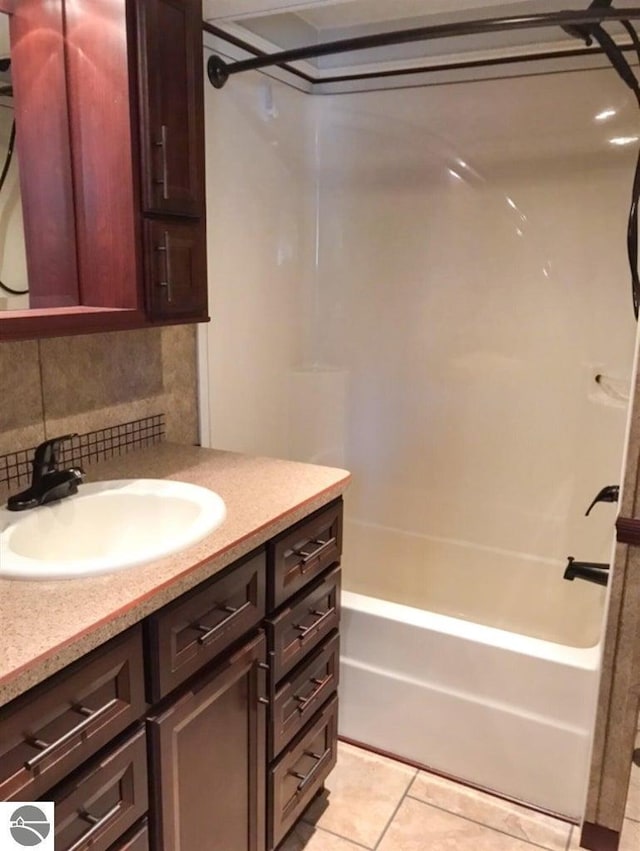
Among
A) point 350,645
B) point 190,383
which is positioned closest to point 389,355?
point 190,383

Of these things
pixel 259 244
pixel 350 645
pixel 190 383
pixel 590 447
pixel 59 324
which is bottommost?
pixel 350 645

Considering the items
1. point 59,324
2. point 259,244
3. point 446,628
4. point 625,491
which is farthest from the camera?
point 259,244

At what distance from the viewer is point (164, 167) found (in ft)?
4.91

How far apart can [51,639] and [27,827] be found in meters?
0.25

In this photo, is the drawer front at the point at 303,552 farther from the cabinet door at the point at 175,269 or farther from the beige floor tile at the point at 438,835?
the beige floor tile at the point at 438,835

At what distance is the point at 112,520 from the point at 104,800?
60 cm

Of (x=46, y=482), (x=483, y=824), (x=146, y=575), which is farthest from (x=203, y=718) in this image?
(x=483, y=824)

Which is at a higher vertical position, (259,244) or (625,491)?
(259,244)

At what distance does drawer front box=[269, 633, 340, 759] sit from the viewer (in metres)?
1.48

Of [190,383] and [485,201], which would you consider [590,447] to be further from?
[190,383]

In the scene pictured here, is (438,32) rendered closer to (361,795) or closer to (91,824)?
(91,824)

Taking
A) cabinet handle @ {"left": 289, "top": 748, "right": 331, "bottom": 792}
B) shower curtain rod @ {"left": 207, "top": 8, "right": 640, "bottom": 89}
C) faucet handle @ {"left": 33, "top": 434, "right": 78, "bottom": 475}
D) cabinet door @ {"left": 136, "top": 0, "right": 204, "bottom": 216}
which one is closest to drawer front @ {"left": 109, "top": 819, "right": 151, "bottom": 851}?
cabinet handle @ {"left": 289, "top": 748, "right": 331, "bottom": 792}

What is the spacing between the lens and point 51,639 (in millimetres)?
902

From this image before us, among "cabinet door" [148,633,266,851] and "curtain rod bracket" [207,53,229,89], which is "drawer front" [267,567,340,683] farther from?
"curtain rod bracket" [207,53,229,89]
